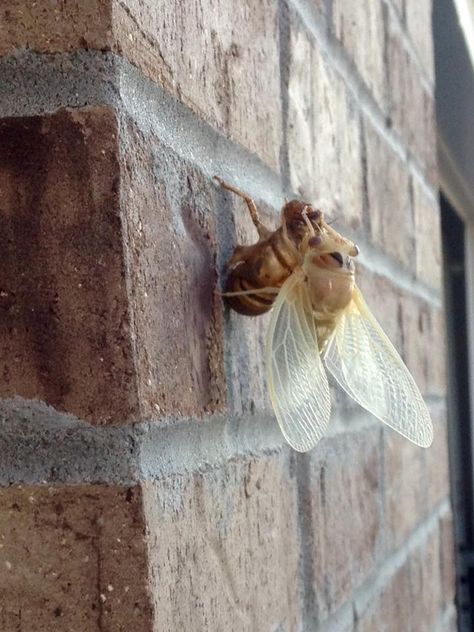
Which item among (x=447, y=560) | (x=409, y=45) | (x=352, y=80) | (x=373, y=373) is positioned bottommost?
(x=447, y=560)

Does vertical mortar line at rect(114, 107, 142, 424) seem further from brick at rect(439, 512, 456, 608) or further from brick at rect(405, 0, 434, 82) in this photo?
brick at rect(439, 512, 456, 608)

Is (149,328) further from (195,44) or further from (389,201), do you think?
(389,201)

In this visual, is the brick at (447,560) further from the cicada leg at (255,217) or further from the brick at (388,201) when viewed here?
the cicada leg at (255,217)

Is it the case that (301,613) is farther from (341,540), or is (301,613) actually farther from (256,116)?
(256,116)

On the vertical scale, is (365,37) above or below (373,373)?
above

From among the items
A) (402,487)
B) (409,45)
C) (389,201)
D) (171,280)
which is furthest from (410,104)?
(171,280)

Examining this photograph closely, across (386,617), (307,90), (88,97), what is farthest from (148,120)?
(386,617)

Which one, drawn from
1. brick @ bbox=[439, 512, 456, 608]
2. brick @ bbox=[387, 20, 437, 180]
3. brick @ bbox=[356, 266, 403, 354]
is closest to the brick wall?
brick @ bbox=[356, 266, 403, 354]
